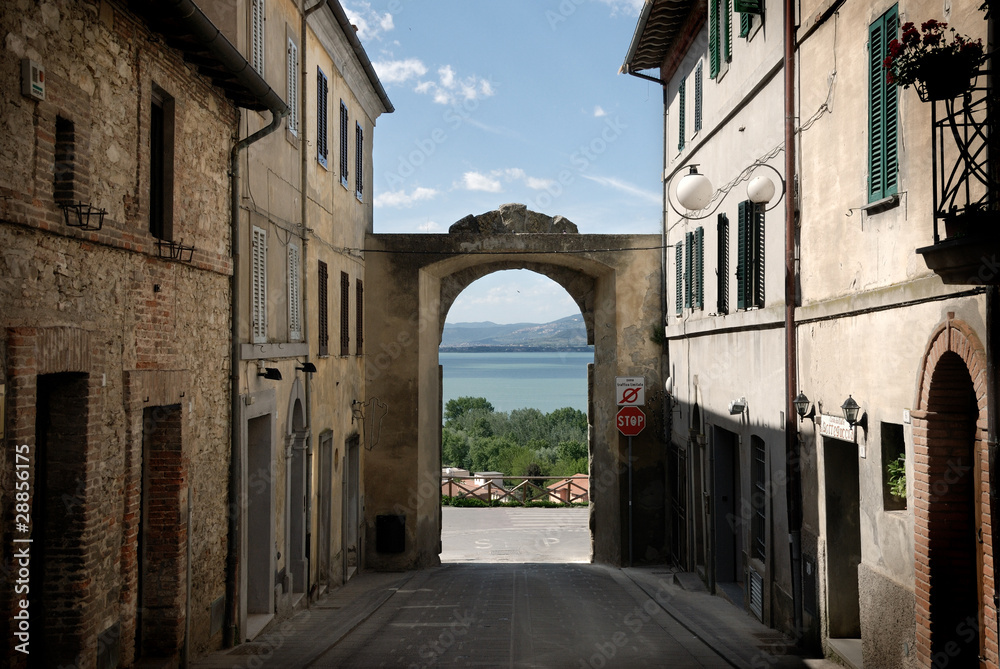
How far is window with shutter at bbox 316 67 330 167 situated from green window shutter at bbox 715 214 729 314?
6.47 m

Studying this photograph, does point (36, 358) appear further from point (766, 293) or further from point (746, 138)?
point (746, 138)

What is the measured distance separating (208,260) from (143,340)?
1.73 meters

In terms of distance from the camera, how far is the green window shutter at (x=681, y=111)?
1695 centimetres

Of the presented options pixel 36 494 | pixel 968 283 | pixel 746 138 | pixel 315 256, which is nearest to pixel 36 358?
pixel 36 494

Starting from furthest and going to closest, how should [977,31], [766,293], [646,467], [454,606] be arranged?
[646,467] → [454,606] → [766,293] → [977,31]

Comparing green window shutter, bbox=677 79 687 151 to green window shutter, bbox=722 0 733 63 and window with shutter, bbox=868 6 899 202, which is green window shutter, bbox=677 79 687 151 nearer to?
green window shutter, bbox=722 0 733 63

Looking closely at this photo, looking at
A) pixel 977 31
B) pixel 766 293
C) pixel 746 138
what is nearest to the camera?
pixel 977 31

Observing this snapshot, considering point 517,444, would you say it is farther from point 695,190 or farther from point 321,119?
point 695,190

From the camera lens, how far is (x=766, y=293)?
11695 mm

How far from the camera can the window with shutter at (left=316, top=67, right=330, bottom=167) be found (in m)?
14.6

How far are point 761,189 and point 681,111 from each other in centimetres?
685

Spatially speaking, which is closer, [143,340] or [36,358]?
[36,358]

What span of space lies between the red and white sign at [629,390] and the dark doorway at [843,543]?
8.96m

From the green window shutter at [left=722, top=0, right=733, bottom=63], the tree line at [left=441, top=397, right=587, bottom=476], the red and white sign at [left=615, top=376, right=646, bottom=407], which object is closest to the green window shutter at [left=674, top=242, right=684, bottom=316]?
the red and white sign at [left=615, top=376, right=646, bottom=407]
